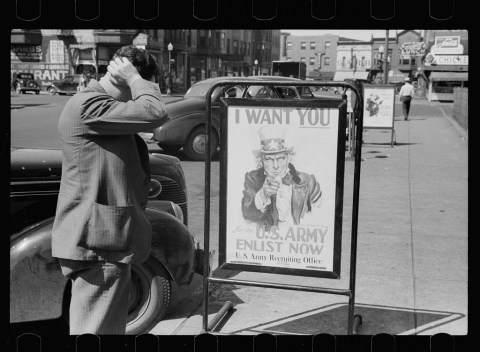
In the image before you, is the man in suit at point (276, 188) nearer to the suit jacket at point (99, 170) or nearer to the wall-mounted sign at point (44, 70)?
the suit jacket at point (99, 170)

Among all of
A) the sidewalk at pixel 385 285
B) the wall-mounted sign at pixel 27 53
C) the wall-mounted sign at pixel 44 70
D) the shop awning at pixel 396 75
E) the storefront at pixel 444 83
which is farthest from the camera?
the shop awning at pixel 396 75

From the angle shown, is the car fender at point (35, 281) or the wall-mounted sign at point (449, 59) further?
the wall-mounted sign at point (449, 59)

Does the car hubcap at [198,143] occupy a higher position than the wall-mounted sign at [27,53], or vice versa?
the wall-mounted sign at [27,53]

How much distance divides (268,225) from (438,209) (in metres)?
4.60

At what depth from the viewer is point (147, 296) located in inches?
163

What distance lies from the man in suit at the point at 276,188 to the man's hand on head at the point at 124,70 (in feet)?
3.77

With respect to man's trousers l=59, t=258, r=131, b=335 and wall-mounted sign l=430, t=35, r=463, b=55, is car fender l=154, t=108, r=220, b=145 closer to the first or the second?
man's trousers l=59, t=258, r=131, b=335

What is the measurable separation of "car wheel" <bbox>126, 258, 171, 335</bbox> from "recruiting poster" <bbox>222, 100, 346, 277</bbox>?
1.54ft

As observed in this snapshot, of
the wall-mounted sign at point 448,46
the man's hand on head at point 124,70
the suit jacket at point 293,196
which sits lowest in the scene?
the suit jacket at point 293,196

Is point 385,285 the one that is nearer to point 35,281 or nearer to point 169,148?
point 35,281

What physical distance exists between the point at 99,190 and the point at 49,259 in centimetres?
110

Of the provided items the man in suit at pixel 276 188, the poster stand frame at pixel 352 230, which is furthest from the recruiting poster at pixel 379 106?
the man in suit at pixel 276 188

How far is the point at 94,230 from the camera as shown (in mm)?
2924

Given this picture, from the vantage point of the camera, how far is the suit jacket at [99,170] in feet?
9.52
